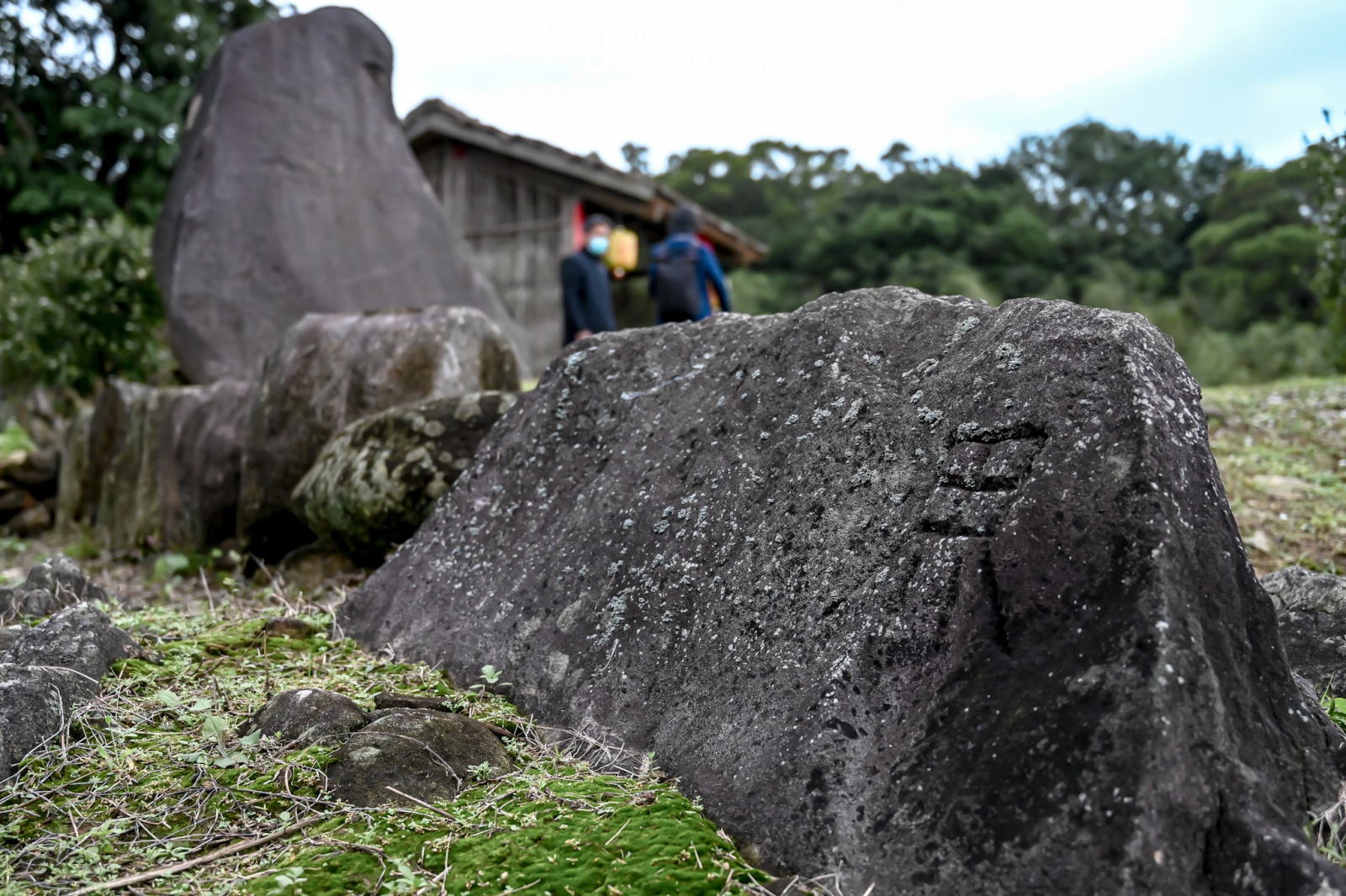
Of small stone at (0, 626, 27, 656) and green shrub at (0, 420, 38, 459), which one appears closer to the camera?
small stone at (0, 626, 27, 656)

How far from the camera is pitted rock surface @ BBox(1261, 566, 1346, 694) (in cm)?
253

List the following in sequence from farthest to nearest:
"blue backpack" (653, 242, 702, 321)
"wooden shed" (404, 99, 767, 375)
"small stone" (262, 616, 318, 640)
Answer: "wooden shed" (404, 99, 767, 375) < "blue backpack" (653, 242, 702, 321) < "small stone" (262, 616, 318, 640)

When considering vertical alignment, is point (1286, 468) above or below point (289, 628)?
above

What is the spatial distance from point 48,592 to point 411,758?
2.18 metres

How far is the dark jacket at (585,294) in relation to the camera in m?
6.89

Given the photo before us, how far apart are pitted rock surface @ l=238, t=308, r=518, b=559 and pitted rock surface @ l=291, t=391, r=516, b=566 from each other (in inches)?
27.5

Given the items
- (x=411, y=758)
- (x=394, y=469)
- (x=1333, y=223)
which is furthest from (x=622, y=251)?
(x=411, y=758)

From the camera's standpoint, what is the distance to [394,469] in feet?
14.0

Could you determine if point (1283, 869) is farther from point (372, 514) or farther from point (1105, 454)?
point (372, 514)

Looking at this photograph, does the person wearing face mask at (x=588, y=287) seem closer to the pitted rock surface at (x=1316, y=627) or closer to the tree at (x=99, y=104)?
the pitted rock surface at (x=1316, y=627)

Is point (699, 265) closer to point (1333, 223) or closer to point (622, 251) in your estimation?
point (1333, 223)

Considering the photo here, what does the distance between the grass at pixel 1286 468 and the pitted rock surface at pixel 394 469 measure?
111 inches

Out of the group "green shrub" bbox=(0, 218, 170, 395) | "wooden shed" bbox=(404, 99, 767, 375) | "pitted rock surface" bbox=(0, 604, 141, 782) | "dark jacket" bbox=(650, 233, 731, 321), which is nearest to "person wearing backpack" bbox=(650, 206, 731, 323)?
"dark jacket" bbox=(650, 233, 731, 321)

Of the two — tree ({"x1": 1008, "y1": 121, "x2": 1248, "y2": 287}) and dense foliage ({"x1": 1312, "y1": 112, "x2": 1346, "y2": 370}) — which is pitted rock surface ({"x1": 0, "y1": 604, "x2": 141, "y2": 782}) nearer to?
dense foliage ({"x1": 1312, "y1": 112, "x2": 1346, "y2": 370})
